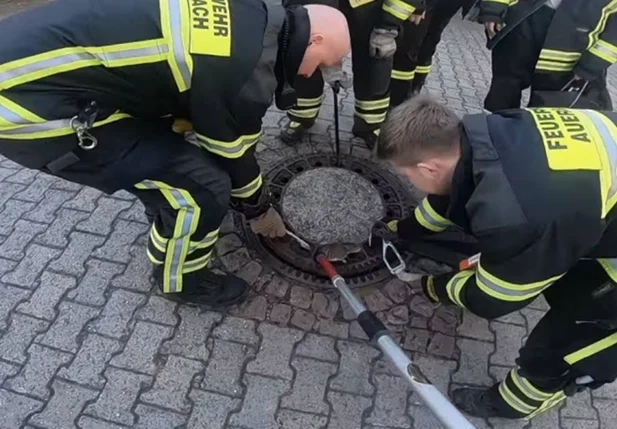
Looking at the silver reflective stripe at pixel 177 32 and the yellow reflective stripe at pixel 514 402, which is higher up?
the silver reflective stripe at pixel 177 32

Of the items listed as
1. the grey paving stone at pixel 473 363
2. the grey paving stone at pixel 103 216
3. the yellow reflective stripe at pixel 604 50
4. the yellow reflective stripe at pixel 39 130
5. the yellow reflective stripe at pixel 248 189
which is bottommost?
the grey paving stone at pixel 473 363

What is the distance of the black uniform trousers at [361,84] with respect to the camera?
325cm

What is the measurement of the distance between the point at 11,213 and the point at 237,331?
59.3 inches

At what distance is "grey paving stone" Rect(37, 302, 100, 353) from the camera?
250 cm

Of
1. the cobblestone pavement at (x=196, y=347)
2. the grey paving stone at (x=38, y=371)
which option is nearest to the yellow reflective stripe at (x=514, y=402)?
the cobblestone pavement at (x=196, y=347)

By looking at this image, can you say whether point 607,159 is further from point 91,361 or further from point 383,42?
point 91,361

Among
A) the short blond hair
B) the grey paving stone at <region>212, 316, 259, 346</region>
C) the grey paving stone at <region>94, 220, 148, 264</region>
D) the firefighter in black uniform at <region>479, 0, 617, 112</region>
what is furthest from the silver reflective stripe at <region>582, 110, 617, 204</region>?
the grey paving stone at <region>94, 220, 148, 264</region>

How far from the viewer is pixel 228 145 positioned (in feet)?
7.27

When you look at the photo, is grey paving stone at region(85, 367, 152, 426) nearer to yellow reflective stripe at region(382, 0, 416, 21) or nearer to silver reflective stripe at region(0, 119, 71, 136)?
silver reflective stripe at region(0, 119, 71, 136)

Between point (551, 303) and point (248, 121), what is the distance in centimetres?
142

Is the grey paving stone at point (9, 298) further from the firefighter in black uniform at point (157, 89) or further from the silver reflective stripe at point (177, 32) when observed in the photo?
the silver reflective stripe at point (177, 32)

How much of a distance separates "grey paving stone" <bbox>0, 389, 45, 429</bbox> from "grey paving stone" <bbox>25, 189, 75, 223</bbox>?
1.04m

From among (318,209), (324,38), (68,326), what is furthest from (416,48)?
(68,326)

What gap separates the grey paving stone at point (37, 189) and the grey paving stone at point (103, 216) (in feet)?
1.16
